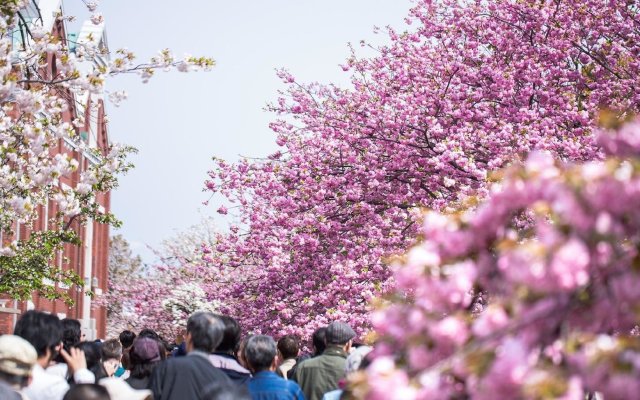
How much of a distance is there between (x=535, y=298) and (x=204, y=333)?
12.8ft

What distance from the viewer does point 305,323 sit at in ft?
54.9

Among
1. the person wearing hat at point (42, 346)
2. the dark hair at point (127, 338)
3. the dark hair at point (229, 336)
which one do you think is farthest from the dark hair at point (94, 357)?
the dark hair at point (127, 338)

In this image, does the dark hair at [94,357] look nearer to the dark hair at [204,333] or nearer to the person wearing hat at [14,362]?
the dark hair at [204,333]

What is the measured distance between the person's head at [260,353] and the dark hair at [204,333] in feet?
2.19

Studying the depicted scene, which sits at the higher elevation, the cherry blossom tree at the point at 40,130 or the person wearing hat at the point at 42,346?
the cherry blossom tree at the point at 40,130

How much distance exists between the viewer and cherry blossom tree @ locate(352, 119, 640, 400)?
2189 millimetres

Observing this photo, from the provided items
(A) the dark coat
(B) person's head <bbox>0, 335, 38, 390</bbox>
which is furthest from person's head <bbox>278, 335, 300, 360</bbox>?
(B) person's head <bbox>0, 335, 38, 390</bbox>

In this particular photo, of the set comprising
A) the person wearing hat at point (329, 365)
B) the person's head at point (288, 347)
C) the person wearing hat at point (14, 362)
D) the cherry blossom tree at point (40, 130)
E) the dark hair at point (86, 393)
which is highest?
the cherry blossom tree at point (40, 130)

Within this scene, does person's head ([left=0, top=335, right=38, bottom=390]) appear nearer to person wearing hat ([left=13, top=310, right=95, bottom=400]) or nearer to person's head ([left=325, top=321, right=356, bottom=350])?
person wearing hat ([left=13, top=310, right=95, bottom=400])

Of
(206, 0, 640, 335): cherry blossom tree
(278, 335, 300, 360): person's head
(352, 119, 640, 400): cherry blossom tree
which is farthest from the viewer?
(206, 0, 640, 335): cherry blossom tree

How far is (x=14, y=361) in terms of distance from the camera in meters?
4.94

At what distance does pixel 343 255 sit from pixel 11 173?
616cm

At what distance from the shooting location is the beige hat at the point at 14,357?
4.93 meters

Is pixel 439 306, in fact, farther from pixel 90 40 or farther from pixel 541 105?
pixel 541 105
